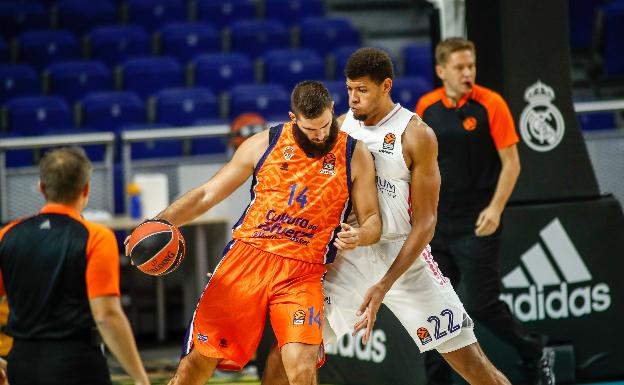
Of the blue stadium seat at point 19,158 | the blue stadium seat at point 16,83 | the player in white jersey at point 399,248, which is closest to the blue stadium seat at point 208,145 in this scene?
the blue stadium seat at point 19,158

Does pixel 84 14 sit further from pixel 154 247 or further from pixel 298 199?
pixel 154 247

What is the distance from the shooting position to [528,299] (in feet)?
21.7

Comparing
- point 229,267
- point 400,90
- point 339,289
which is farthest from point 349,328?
point 400,90

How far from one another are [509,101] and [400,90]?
5.75m

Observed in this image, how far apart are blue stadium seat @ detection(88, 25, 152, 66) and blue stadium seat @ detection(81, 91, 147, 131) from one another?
1.32 metres

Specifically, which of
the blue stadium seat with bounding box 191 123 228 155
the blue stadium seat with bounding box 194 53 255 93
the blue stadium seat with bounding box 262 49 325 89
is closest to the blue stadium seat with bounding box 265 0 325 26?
the blue stadium seat with bounding box 262 49 325 89

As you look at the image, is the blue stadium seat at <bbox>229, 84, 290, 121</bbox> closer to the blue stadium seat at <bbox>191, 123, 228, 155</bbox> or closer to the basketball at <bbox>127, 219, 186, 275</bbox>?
the blue stadium seat at <bbox>191, 123, 228, 155</bbox>

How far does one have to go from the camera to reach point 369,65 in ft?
15.4

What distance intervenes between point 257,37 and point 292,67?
37.4 inches

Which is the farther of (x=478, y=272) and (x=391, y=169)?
(x=478, y=272)

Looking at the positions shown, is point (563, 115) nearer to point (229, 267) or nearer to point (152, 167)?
point (229, 267)

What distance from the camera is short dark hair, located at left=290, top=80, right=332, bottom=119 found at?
4.39m

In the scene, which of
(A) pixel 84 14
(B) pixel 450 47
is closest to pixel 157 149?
(A) pixel 84 14

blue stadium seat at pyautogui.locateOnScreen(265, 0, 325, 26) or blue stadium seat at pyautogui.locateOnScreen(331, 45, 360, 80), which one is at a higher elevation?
blue stadium seat at pyautogui.locateOnScreen(265, 0, 325, 26)
